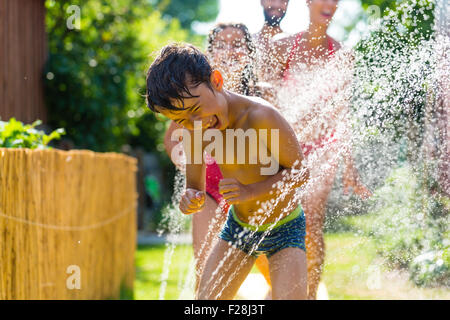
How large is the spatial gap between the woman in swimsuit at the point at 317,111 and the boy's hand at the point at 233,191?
96 centimetres

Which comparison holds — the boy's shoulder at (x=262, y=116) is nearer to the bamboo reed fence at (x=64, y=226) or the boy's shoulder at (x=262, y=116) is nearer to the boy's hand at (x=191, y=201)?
the boy's hand at (x=191, y=201)

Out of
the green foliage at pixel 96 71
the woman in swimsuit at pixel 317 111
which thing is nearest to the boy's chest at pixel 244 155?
the woman in swimsuit at pixel 317 111

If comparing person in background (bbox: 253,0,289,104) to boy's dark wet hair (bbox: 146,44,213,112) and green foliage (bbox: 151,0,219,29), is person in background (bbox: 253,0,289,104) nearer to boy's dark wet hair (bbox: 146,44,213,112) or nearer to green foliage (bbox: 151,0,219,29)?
boy's dark wet hair (bbox: 146,44,213,112)

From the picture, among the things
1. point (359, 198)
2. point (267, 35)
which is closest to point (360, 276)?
point (359, 198)

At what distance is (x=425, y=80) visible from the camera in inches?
120

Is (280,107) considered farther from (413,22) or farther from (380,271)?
(380,271)

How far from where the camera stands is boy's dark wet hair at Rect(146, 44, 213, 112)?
220cm

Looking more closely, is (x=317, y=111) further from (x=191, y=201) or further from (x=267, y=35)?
(x=191, y=201)

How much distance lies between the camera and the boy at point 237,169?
7.32ft

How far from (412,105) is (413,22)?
18.5 inches

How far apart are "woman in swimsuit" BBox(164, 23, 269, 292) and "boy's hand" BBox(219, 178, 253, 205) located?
792mm

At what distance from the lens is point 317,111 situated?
11.3 ft

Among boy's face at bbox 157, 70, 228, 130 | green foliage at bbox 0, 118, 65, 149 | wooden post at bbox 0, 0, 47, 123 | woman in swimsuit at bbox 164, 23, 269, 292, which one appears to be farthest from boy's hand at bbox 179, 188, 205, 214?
wooden post at bbox 0, 0, 47, 123
